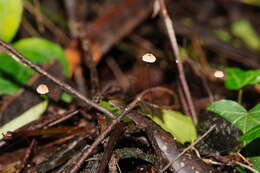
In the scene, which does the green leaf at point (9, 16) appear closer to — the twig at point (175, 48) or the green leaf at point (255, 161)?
the twig at point (175, 48)

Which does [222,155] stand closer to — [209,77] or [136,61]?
[209,77]

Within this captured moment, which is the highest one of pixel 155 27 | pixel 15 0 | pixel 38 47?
pixel 155 27

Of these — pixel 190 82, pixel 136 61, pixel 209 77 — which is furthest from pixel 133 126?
pixel 136 61

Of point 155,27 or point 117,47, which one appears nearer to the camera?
point 117,47

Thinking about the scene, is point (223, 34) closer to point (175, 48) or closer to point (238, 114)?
point (175, 48)

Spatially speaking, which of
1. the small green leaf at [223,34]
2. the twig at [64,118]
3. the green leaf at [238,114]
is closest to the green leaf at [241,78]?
the green leaf at [238,114]

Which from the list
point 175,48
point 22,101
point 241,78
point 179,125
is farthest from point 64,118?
point 241,78

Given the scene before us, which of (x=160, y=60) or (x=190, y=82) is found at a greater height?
(x=160, y=60)
